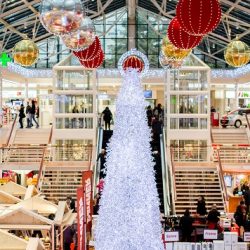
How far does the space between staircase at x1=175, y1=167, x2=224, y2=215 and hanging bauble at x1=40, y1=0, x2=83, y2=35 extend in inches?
445

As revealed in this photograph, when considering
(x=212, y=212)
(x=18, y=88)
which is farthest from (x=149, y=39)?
(x=212, y=212)

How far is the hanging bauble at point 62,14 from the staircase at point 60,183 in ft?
38.6

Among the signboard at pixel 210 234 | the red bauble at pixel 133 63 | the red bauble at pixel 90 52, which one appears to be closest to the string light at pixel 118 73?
Result: the red bauble at pixel 133 63

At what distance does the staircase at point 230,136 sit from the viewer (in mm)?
24000

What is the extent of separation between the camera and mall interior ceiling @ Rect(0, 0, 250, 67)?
2134 cm

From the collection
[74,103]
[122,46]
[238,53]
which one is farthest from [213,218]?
[122,46]

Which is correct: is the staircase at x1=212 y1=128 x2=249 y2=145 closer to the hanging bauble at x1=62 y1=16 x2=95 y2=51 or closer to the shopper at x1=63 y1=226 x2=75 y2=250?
the shopper at x1=63 y1=226 x2=75 y2=250

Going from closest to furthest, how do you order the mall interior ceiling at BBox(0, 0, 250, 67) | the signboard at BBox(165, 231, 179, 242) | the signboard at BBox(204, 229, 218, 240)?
the signboard at BBox(165, 231, 179, 242), the signboard at BBox(204, 229, 218, 240), the mall interior ceiling at BBox(0, 0, 250, 67)

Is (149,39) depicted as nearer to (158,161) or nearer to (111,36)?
(111,36)

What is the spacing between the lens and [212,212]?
13625 millimetres

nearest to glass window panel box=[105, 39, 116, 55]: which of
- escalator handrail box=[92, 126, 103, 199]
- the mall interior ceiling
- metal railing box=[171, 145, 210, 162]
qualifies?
the mall interior ceiling

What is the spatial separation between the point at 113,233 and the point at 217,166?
11.7m

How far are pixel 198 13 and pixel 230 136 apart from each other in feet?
54.7

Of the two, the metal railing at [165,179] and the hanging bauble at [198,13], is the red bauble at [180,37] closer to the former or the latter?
the hanging bauble at [198,13]
